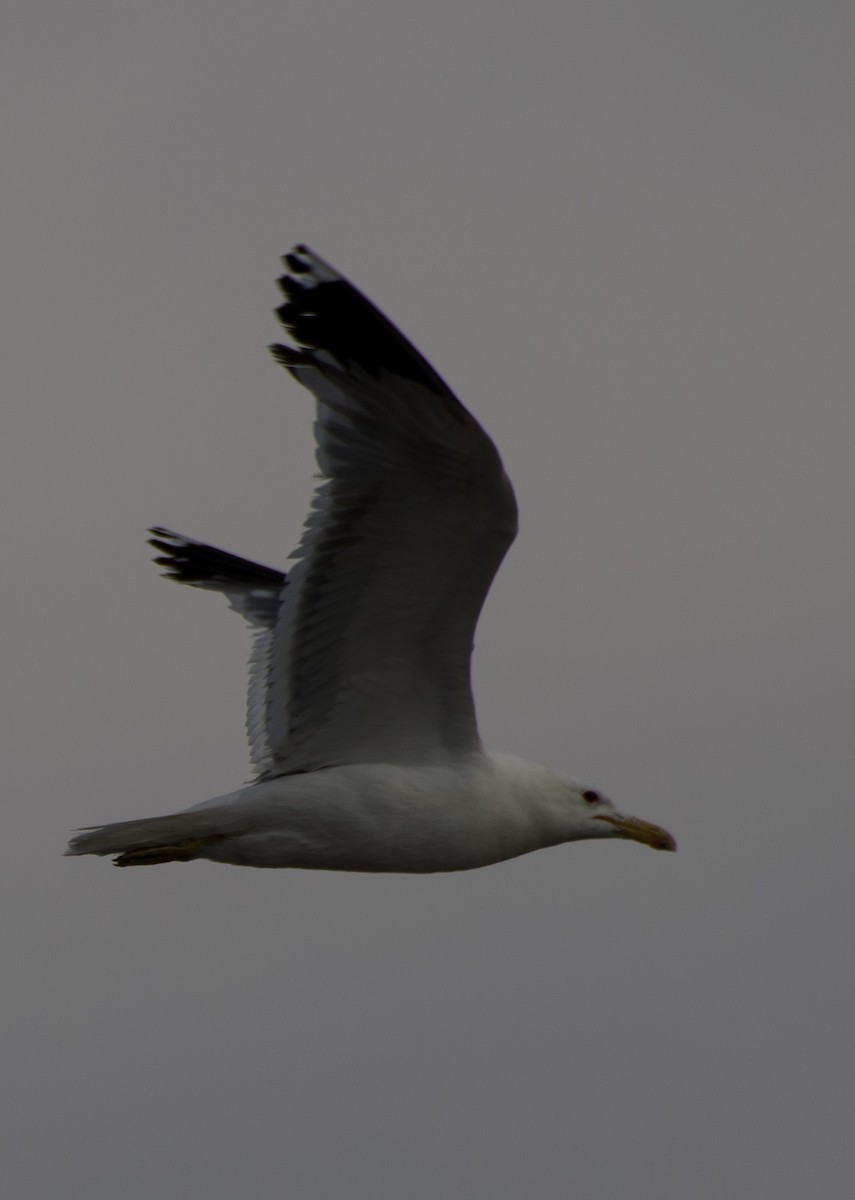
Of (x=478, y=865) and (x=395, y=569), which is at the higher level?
(x=395, y=569)

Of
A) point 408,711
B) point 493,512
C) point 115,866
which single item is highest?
point 493,512

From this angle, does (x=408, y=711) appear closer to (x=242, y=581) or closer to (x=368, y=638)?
(x=368, y=638)

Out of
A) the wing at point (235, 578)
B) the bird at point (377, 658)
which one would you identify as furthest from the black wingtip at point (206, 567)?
the bird at point (377, 658)

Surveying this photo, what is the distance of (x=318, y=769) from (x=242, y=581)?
12.6 feet

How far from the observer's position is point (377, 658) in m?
12.6

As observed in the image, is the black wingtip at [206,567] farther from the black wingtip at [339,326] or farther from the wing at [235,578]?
the black wingtip at [339,326]

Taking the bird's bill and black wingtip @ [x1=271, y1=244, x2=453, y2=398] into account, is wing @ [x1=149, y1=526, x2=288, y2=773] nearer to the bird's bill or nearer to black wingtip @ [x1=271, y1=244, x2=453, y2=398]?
the bird's bill

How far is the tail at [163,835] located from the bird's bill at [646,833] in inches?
99.0

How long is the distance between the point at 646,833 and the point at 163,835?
3032 millimetres

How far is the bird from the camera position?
37.3 ft

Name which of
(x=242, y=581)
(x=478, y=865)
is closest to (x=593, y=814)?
(x=478, y=865)

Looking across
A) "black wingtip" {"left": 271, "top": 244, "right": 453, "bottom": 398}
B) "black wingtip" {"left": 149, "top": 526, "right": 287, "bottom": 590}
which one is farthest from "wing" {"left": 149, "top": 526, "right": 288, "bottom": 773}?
"black wingtip" {"left": 271, "top": 244, "right": 453, "bottom": 398}

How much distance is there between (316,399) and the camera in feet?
38.0

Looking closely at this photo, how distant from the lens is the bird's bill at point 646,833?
13852 mm
